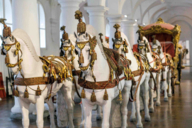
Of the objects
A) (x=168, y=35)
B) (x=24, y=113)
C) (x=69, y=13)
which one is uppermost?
(x=69, y=13)

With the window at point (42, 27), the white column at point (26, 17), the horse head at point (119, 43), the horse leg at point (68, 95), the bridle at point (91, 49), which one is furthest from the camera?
the window at point (42, 27)

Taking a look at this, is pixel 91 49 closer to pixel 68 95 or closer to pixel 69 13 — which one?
pixel 68 95

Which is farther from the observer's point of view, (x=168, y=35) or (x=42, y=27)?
(x=42, y=27)

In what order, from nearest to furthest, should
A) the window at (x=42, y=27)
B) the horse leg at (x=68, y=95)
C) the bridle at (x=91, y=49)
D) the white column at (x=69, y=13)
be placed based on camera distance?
1. the bridle at (x=91, y=49)
2. the horse leg at (x=68, y=95)
3. the white column at (x=69, y=13)
4. the window at (x=42, y=27)

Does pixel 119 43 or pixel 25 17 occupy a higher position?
pixel 25 17

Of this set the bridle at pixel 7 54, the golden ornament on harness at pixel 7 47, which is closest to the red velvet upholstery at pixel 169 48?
the bridle at pixel 7 54

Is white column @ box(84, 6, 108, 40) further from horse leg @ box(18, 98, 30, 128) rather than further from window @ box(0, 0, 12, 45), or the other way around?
horse leg @ box(18, 98, 30, 128)

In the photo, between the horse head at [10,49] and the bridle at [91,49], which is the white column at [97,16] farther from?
the bridle at [91,49]

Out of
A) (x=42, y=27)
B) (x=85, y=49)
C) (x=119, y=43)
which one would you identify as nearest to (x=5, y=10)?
(x=42, y=27)

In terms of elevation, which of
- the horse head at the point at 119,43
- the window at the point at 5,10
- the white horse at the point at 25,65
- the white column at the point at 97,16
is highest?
the window at the point at 5,10

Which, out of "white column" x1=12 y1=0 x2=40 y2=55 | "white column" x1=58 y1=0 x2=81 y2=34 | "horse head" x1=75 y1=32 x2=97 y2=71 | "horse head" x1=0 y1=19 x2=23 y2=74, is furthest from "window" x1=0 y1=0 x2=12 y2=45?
"horse head" x1=75 y1=32 x2=97 y2=71

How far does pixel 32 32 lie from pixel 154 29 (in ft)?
22.9

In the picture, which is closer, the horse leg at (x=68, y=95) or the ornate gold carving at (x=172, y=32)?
the horse leg at (x=68, y=95)

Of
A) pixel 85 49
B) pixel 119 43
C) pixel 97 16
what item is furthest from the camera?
pixel 97 16
